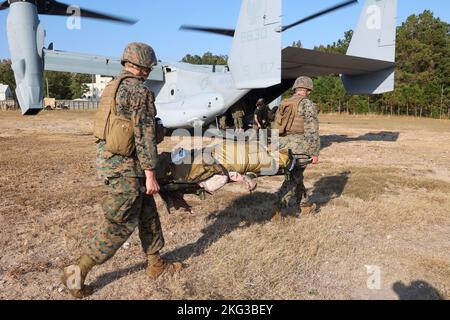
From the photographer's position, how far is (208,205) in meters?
6.30

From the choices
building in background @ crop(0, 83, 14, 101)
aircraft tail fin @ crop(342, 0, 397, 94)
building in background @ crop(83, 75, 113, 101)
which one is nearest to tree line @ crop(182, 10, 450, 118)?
building in background @ crop(83, 75, 113, 101)

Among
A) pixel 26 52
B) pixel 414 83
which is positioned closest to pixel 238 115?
pixel 26 52

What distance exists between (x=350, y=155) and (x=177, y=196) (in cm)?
873

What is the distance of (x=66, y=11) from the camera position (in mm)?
12938

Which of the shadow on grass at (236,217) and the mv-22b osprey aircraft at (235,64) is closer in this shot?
the shadow on grass at (236,217)

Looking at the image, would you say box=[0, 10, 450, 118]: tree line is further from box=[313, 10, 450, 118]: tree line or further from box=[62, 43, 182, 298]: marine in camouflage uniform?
box=[62, 43, 182, 298]: marine in camouflage uniform

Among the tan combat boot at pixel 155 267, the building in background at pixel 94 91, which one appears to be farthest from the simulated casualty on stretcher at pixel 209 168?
the building in background at pixel 94 91

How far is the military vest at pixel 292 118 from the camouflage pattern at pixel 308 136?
52 mm

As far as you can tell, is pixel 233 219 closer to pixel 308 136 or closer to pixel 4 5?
pixel 308 136

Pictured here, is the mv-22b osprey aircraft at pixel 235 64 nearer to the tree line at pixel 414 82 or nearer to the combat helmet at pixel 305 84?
the combat helmet at pixel 305 84

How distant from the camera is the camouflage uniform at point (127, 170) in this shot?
3217 mm
